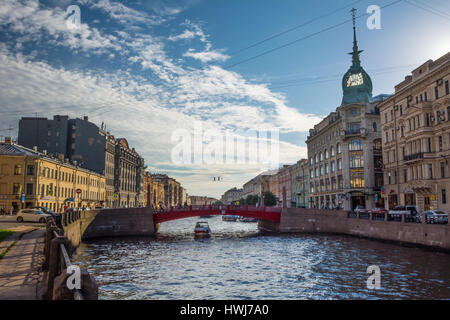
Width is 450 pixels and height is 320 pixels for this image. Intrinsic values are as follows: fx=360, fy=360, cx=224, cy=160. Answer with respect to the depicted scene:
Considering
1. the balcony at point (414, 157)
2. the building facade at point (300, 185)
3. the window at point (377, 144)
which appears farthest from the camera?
the building facade at point (300, 185)

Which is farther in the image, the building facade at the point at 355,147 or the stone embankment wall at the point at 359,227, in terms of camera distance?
the building facade at the point at 355,147

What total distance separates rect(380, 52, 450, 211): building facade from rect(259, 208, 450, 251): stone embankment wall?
31.5 feet

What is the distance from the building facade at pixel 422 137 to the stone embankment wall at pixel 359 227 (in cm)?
960

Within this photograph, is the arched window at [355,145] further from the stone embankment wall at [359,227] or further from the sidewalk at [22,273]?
the sidewalk at [22,273]

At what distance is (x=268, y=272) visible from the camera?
2552 cm

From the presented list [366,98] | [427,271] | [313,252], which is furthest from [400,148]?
[427,271]

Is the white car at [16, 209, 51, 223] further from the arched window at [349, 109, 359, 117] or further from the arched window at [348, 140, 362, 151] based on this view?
the arched window at [349, 109, 359, 117]

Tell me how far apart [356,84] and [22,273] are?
253 ft

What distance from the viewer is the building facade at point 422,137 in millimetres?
44656

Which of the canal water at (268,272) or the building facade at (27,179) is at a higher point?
the building facade at (27,179)

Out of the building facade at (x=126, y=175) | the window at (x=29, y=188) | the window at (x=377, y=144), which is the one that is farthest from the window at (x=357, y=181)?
the building facade at (x=126, y=175)

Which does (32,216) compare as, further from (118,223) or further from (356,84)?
(356,84)

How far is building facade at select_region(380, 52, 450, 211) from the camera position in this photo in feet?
147

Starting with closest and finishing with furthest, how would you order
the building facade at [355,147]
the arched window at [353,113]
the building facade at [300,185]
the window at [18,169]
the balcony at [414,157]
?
the balcony at [414,157] < the window at [18,169] < the building facade at [355,147] < the arched window at [353,113] < the building facade at [300,185]
